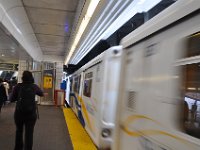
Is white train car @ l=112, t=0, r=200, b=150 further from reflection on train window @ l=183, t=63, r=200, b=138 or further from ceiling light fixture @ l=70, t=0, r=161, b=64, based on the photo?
ceiling light fixture @ l=70, t=0, r=161, b=64

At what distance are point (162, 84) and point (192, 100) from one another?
1.71 feet

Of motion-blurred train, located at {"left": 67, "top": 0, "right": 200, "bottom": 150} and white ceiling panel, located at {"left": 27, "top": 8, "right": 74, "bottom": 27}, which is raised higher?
white ceiling panel, located at {"left": 27, "top": 8, "right": 74, "bottom": 27}

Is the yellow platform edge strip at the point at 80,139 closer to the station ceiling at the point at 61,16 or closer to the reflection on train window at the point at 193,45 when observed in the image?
the station ceiling at the point at 61,16

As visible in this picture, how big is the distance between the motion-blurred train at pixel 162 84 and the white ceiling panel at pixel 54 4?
542 cm

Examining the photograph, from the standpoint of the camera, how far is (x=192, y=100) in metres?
2.33

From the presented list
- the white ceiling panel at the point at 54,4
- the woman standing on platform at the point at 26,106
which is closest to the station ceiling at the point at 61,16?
the white ceiling panel at the point at 54,4

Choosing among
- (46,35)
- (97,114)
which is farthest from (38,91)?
(46,35)

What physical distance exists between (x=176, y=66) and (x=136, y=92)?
114 centimetres

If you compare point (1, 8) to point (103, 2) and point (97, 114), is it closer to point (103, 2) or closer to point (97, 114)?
point (103, 2)

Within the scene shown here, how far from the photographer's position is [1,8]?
8961mm

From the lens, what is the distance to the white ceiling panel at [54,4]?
30.8 ft

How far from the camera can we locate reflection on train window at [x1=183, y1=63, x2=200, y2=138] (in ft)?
7.43

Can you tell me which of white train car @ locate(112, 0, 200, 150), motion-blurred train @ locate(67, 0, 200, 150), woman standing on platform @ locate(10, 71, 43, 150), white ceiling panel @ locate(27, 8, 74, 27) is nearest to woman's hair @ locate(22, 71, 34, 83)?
woman standing on platform @ locate(10, 71, 43, 150)

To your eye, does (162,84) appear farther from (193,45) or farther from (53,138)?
(53,138)
